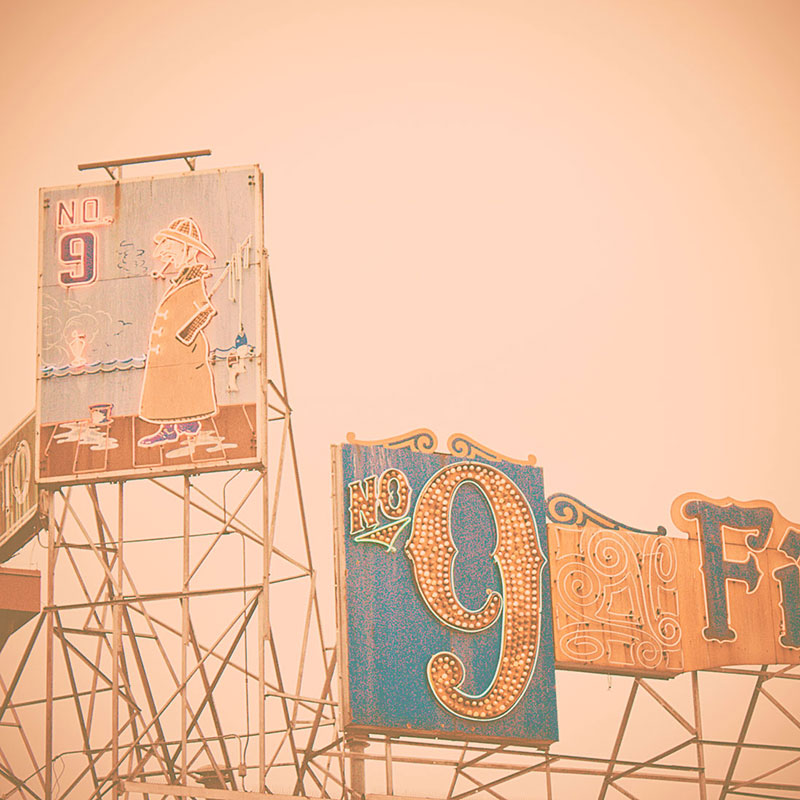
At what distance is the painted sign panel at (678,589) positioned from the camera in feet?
77.2

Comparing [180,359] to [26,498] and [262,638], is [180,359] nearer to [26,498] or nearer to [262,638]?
[26,498]

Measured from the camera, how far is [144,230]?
24.2 metres

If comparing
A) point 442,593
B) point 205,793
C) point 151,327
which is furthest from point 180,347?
point 205,793

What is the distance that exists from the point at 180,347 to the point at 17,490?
190 inches

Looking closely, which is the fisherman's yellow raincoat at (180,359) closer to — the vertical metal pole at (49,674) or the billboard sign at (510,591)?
the vertical metal pole at (49,674)

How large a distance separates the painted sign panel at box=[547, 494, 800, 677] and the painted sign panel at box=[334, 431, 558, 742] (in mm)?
602

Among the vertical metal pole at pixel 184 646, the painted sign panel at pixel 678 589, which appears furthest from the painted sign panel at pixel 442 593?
the vertical metal pole at pixel 184 646

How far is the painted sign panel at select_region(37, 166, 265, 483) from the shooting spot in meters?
23.0

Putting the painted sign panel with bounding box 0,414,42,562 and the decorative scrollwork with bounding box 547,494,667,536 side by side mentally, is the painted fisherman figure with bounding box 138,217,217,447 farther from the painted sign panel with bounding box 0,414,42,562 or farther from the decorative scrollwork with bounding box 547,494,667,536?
the decorative scrollwork with bounding box 547,494,667,536

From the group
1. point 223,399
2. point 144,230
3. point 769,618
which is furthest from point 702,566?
point 144,230

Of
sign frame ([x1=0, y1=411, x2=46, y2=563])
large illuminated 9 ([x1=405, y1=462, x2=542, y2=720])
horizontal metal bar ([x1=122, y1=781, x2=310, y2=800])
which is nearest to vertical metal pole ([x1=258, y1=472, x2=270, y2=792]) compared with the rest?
horizontal metal bar ([x1=122, y1=781, x2=310, y2=800])

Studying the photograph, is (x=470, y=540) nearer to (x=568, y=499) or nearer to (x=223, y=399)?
(x=568, y=499)

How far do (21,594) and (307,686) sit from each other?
12950mm

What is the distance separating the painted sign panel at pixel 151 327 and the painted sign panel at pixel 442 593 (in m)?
2.42
